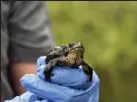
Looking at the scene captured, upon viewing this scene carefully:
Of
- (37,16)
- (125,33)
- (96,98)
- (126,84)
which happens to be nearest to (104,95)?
(126,84)

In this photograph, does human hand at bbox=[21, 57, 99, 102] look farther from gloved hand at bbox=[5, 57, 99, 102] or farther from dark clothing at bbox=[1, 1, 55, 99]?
dark clothing at bbox=[1, 1, 55, 99]

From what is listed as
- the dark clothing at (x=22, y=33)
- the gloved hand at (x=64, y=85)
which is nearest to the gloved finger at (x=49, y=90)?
the gloved hand at (x=64, y=85)

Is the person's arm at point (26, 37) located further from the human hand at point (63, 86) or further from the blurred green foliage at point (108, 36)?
the blurred green foliage at point (108, 36)

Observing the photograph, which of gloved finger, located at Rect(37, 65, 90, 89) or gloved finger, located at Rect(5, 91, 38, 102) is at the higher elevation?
gloved finger, located at Rect(37, 65, 90, 89)

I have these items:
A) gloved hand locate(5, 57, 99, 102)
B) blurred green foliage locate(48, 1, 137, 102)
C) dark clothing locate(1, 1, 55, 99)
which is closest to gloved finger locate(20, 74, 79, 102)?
gloved hand locate(5, 57, 99, 102)

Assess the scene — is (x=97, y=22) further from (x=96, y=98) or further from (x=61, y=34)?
(x=96, y=98)
